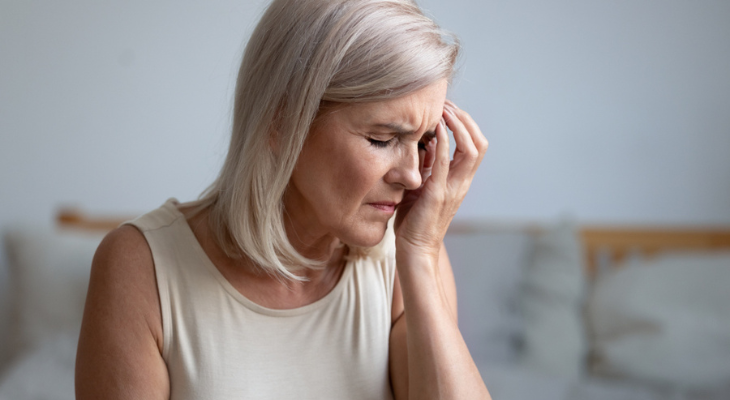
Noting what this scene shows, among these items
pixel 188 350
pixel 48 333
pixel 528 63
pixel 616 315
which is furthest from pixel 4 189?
pixel 616 315

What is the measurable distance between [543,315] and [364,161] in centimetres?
142

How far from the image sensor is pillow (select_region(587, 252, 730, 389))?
6.09 feet

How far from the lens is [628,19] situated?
7.77 feet

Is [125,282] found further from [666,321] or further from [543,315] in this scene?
[666,321]

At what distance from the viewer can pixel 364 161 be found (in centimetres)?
91

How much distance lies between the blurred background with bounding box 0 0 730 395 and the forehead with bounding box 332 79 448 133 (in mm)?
1370

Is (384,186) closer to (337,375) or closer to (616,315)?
(337,375)

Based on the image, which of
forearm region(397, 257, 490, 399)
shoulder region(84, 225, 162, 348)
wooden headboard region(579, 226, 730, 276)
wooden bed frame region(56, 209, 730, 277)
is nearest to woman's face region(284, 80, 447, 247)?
forearm region(397, 257, 490, 399)

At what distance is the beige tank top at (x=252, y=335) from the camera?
0.97m

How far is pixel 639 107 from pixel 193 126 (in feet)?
5.71

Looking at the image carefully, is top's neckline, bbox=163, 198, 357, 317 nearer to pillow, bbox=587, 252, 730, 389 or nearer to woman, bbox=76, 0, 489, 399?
woman, bbox=76, 0, 489, 399

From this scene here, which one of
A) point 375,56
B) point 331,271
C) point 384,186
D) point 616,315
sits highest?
point 375,56

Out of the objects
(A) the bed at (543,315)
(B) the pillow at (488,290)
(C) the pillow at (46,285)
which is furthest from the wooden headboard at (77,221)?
(B) the pillow at (488,290)

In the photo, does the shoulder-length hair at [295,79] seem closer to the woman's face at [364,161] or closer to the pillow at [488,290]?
the woman's face at [364,161]
